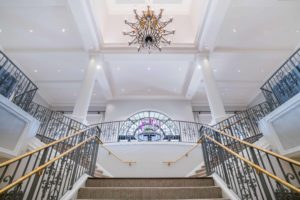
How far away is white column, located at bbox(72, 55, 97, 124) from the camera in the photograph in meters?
7.04

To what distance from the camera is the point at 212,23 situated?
7383 mm

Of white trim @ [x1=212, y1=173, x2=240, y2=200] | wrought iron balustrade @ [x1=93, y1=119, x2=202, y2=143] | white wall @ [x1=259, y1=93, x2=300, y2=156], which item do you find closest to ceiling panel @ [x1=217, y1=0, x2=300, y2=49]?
white wall @ [x1=259, y1=93, x2=300, y2=156]

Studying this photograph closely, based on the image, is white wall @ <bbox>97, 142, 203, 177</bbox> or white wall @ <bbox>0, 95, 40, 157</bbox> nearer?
white wall @ <bbox>0, 95, 40, 157</bbox>

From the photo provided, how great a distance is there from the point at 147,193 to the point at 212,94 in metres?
5.80

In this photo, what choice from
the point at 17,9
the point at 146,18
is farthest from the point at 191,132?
the point at 17,9

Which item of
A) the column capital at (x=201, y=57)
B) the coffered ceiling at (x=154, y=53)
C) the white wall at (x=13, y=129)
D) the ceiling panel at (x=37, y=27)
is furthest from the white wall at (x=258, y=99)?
the white wall at (x=13, y=129)

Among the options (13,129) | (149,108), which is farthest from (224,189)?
(149,108)

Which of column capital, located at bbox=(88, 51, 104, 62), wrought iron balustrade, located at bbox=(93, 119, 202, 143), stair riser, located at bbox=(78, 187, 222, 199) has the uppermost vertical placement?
column capital, located at bbox=(88, 51, 104, 62)

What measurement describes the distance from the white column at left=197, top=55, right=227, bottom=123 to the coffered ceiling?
31.9 inches

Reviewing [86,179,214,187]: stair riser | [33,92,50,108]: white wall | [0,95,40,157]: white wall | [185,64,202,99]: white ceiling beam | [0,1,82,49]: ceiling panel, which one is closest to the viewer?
[86,179,214,187]: stair riser

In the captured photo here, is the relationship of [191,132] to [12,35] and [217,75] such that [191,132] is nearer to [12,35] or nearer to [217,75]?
[217,75]

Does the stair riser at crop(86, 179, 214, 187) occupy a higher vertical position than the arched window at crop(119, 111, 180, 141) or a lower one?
lower

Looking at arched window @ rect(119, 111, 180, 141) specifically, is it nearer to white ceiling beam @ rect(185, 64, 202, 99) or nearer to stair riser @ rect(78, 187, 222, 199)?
white ceiling beam @ rect(185, 64, 202, 99)

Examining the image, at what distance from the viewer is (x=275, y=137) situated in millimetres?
4789
